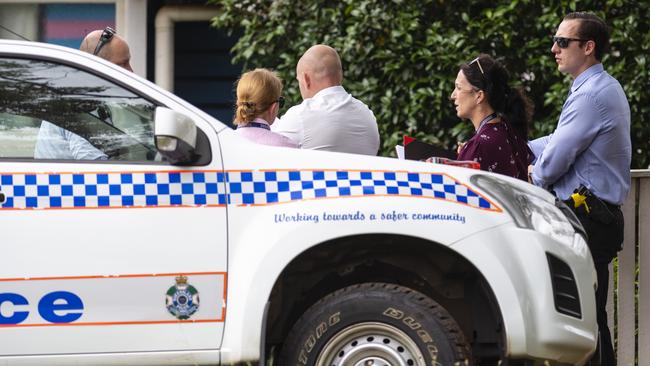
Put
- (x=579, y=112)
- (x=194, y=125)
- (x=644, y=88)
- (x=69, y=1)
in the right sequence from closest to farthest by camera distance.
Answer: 1. (x=194, y=125)
2. (x=579, y=112)
3. (x=644, y=88)
4. (x=69, y=1)

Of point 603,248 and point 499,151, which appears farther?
Answer: point 603,248

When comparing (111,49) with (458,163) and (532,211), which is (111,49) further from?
(532,211)

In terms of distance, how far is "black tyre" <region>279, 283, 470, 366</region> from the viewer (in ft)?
17.1

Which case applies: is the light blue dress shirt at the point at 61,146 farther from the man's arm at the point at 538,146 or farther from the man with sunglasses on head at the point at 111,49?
the man's arm at the point at 538,146

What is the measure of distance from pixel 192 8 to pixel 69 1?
3.69 ft

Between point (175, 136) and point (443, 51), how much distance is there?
15.4 ft

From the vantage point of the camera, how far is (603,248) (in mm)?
6375

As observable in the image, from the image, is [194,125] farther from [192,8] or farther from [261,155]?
[192,8]

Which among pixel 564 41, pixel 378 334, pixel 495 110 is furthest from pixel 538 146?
pixel 378 334

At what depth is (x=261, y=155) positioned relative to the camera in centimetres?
526

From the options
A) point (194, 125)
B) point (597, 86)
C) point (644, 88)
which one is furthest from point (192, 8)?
point (194, 125)

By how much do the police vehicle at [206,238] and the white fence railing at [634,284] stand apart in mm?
1464

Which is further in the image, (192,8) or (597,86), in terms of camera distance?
(192,8)

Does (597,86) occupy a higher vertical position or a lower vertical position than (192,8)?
lower
